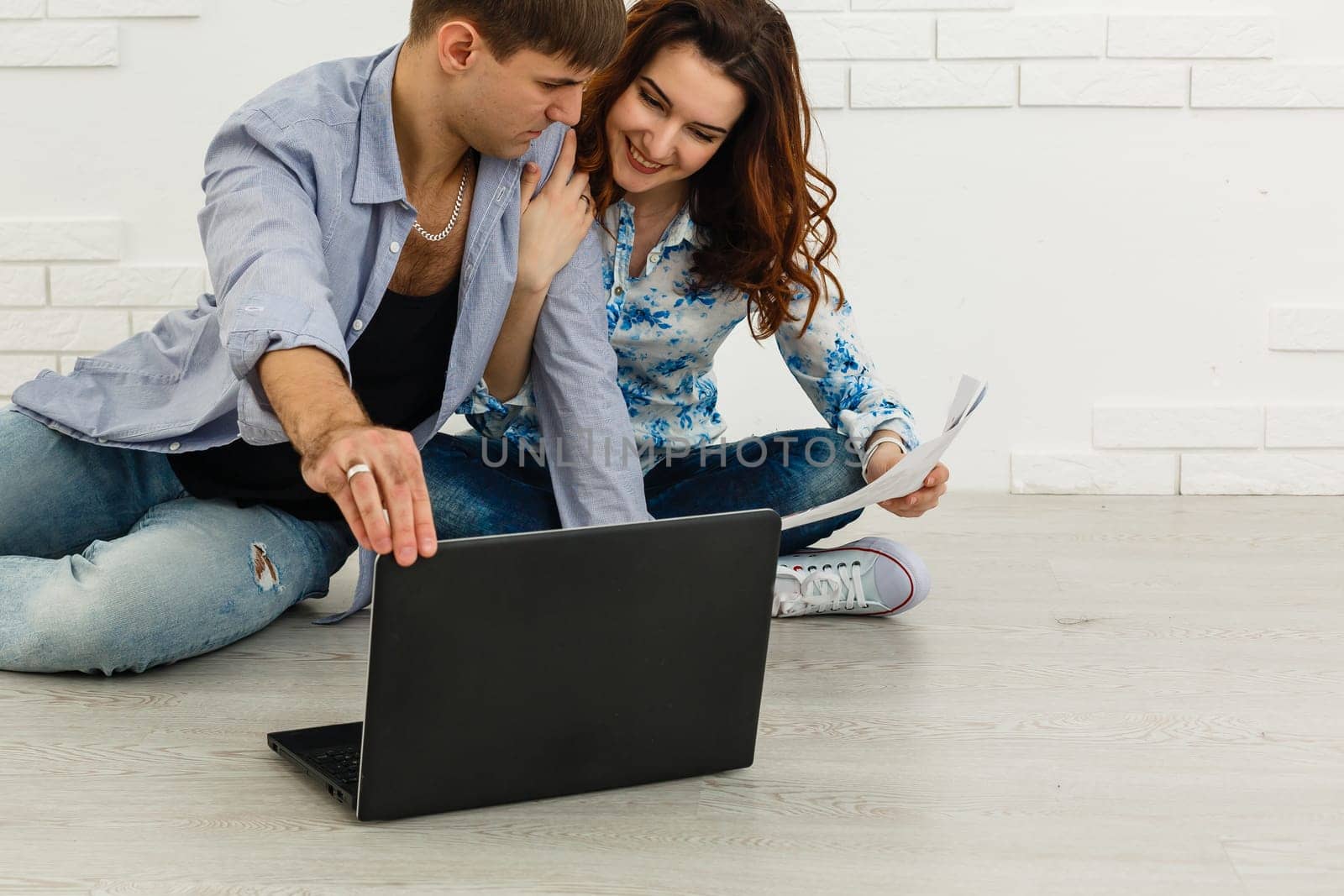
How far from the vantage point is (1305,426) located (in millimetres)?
2621

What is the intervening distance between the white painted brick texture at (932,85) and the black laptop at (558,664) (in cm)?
153

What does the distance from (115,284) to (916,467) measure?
1.81 metres

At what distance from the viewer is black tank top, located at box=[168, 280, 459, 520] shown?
5.11 feet

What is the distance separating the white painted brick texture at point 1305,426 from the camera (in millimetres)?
2617

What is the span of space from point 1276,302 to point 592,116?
162cm

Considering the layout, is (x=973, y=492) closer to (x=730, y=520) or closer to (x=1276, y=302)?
(x=1276, y=302)

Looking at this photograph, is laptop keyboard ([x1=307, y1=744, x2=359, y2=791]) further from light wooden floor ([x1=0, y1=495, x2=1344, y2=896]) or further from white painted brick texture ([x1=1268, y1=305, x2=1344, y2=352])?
white painted brick texture ([x1=1268, y1=305, x2=1344, y2=352])

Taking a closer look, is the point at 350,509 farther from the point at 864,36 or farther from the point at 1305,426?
the point at 1305,426

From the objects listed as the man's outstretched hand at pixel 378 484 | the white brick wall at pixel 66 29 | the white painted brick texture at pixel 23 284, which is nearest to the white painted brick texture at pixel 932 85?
the white brick wall at pixel 66 29

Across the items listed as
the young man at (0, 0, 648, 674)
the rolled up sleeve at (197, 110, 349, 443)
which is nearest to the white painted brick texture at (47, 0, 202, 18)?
the young man at (0, 0, 648, 674)

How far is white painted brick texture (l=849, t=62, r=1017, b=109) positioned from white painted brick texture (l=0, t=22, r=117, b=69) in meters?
1.43

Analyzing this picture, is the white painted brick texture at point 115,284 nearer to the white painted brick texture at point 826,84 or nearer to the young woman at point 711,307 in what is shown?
the young woman at point 711,307

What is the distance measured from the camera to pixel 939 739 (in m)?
1.42

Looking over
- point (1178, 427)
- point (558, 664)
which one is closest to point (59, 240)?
point (558, 664)
